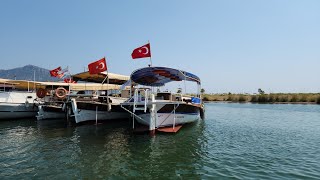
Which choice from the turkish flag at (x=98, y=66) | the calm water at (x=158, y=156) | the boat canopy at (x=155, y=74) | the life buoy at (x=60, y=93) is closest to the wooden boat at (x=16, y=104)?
the life buoy at (x=60, y=93)

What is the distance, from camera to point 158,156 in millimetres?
12828

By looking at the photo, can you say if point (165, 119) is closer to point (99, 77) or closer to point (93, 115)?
point (93, 115)

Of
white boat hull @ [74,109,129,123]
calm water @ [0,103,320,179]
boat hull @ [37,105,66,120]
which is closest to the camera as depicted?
calm water @ [0,103,320,179]

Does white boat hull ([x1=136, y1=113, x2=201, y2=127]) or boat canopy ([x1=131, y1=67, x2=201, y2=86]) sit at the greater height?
boat canopy ([x1=131, y1=67, x2=201, y2=86])

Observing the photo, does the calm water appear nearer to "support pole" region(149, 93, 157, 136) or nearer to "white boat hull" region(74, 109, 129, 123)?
"support pole" region(149, 93, 157, 136)

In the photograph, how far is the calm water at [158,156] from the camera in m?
10.1

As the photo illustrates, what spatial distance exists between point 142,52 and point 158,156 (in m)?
9.98

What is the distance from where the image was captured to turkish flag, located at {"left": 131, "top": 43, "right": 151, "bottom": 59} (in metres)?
20.2

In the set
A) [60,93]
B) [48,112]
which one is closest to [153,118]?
[60,93]

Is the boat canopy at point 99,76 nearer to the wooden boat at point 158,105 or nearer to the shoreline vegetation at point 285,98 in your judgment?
the wooden boat at point 158,105

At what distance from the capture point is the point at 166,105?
18.6m

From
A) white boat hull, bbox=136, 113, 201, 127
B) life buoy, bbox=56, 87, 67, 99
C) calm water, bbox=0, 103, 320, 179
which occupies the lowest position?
calm water, bbox=0, 103, 320, 179

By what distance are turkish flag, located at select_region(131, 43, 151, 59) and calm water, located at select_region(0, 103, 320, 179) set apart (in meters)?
6.34

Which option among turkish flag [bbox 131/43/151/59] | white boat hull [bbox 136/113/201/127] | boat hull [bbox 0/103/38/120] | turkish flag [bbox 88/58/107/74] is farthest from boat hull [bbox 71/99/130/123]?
boat hull [bbox 0/103/38/120]
